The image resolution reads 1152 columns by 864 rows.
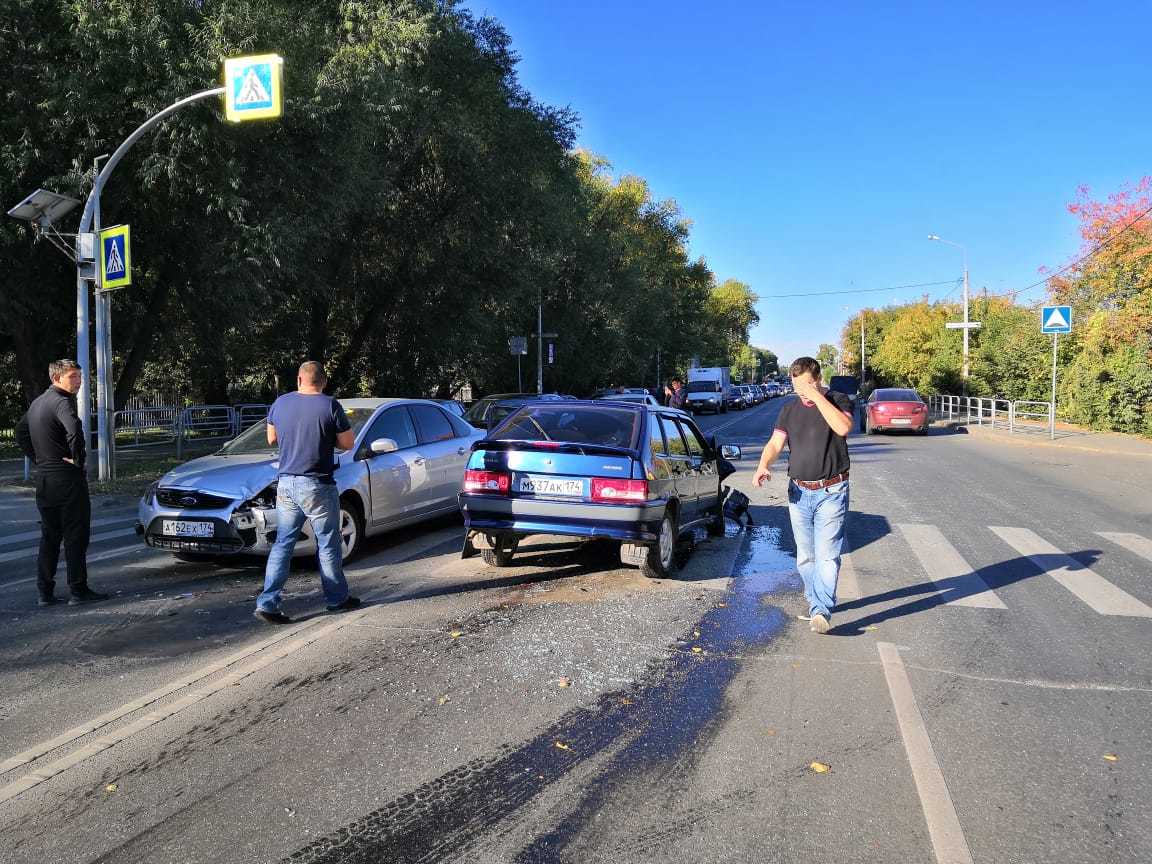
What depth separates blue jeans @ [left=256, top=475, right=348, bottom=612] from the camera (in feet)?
19.1

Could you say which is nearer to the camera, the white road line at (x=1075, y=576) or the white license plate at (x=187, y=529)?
the white road line at (x=1075, y=576)

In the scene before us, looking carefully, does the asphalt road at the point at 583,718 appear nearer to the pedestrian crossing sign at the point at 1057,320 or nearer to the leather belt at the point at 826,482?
the leather belt at the point at 826,482

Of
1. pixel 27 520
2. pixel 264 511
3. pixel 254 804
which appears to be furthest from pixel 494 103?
pixel 254 804

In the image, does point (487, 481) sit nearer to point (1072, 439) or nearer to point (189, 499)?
point (189, 499)

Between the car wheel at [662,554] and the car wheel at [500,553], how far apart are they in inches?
48.1

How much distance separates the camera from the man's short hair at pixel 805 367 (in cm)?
561

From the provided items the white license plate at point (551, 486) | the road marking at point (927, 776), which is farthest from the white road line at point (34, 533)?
the road marking at point (927, 776)

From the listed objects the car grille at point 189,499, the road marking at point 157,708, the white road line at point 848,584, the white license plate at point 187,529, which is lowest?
the white road line at point 848,584

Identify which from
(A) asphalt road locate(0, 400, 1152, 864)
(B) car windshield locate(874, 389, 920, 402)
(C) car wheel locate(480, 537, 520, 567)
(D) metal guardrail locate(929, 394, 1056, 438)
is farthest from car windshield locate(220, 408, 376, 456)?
(B) car windshield locate(874, 389, 920, 402)

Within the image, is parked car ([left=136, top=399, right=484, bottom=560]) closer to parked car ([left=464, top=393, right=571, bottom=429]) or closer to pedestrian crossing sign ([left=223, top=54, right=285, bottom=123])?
pedestrian crossing sign ([left=223, top=54, right=285, bottom=123])

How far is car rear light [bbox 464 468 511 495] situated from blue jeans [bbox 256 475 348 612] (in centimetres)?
137

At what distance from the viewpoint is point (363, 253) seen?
25.2 m

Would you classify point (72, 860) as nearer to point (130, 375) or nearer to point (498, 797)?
point (498, 797)

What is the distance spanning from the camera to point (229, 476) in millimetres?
7262
